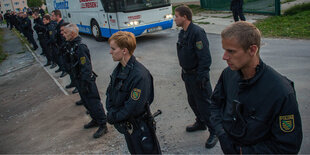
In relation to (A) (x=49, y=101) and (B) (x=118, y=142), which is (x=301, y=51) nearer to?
(B) (x=118, y=142)

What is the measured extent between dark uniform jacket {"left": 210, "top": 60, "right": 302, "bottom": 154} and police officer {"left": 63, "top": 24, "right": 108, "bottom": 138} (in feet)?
9.34

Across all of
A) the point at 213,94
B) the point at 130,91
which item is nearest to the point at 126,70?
the point at 130,91

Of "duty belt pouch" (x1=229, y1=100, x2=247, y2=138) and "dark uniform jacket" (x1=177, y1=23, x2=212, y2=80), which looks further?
"dark uniform jacket" (x1=177, y1=23, x2=212, y2=80)

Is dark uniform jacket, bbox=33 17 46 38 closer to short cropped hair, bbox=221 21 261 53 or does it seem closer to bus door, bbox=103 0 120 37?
bus door, bbox=103 0 120 37

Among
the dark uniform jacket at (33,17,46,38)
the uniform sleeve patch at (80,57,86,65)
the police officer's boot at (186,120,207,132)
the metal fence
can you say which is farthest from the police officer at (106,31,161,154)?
the metal fence

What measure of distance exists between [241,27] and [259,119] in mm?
624

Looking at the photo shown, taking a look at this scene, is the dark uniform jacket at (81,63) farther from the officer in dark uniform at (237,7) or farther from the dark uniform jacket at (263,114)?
the officer in dark uniform at (237,7)

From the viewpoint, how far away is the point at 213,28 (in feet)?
40.4

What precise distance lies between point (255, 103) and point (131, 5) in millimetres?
9732

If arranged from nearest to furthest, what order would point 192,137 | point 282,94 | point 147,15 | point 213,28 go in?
point 282,94, point 192,137, point 147,15, point 213,28

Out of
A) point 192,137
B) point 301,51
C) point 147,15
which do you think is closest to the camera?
point 192,137

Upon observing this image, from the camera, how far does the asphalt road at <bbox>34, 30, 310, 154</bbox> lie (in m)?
3.96

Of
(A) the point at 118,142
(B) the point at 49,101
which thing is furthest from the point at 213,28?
(A) the point at 118,142

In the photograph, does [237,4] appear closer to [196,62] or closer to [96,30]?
[96,30]
